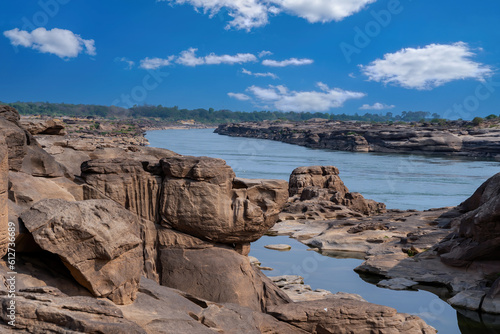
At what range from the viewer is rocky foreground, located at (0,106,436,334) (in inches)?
323

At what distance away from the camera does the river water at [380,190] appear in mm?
20672

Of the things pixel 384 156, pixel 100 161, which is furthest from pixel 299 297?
pixel 384 156

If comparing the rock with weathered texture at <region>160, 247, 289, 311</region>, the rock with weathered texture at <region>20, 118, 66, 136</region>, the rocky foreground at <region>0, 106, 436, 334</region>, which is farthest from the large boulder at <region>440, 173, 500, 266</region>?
the rock with weathered texture at <region>20, 118, 66, 136</region>

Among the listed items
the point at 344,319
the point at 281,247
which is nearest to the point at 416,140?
the point at 281,247

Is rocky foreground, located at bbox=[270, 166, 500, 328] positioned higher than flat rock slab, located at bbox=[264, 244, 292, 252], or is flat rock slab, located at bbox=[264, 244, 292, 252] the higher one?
rocky foreground, located at bbox=[270, 166, 500, 328]

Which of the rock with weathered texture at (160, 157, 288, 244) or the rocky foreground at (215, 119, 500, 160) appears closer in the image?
the rock with weathered texture at (160, 157, 288, 244)

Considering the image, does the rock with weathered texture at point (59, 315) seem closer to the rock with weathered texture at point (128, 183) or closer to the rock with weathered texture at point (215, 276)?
the rock with weathered texture at point (215, 276)

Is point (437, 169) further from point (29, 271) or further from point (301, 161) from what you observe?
point (29, 271)

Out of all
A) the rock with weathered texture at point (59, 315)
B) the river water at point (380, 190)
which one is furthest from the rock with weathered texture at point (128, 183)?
the river water at point (380, 190)

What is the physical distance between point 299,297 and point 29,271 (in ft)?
42.1

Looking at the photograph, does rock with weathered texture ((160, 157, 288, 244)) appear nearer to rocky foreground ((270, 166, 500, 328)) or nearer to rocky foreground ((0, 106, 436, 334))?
rocky foreground ((0, 106, 436, 334))

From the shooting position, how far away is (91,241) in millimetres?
9117

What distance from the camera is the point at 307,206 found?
3788cm

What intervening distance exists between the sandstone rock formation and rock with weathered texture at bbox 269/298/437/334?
79.5 feet
